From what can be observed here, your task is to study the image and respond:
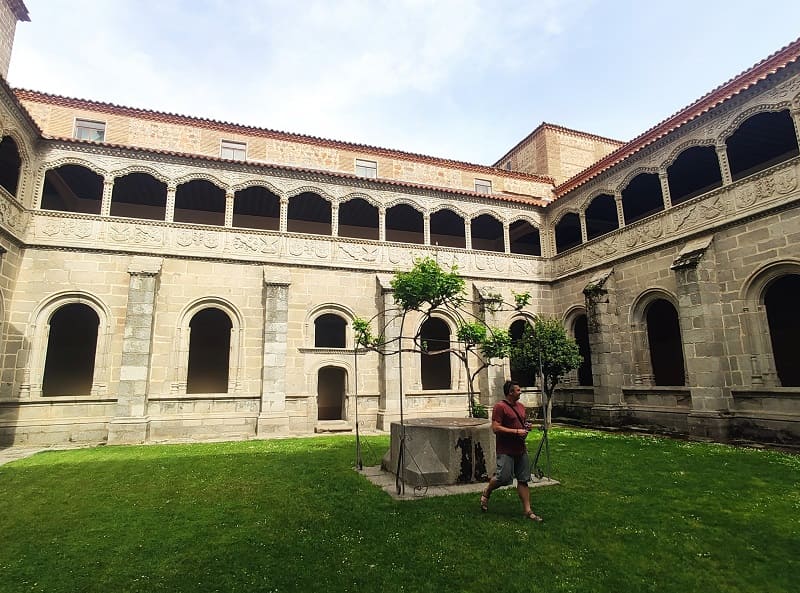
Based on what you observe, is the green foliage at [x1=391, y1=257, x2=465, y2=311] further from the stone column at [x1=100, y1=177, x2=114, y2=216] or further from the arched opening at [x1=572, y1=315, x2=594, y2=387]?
the stone column at [x1=100, y1=177, x2=114, y2=216]

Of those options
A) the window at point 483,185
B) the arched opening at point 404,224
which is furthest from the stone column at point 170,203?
the window at point 483,185

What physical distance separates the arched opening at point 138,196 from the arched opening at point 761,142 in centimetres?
2141

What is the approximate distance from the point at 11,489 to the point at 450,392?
14.1m

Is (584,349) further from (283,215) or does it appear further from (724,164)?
(283,215)

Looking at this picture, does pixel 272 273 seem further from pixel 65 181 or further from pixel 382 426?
pixel 65 181

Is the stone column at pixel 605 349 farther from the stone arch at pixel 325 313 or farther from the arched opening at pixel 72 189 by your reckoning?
the arched opening at pixel 72 189

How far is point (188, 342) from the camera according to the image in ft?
52.7

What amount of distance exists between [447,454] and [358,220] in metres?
15.3

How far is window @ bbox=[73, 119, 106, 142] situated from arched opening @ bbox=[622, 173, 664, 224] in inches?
864

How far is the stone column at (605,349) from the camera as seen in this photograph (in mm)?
16922

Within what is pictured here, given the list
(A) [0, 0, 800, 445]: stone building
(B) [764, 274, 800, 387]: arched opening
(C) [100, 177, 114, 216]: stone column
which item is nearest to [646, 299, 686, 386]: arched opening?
(A) [0, 0, 800, 445]: stone building

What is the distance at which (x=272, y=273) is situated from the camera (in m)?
17.2

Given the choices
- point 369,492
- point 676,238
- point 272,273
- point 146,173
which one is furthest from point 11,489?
point 676,238

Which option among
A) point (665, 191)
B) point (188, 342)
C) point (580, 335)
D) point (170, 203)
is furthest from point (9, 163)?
point (580, 335)
